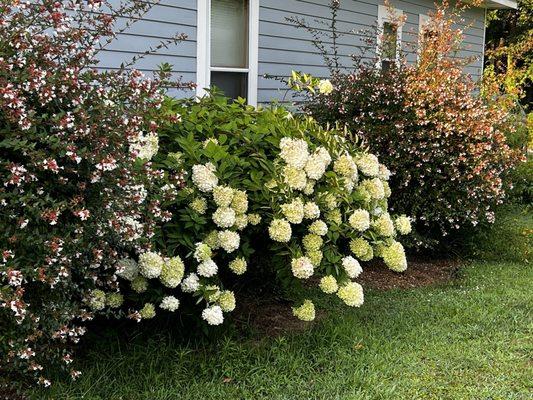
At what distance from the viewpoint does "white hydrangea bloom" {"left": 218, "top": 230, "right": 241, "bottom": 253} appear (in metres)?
3.94

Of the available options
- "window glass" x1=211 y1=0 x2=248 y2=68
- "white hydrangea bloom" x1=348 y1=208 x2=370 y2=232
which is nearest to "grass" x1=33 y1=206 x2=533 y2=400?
"white hydrangea bloom" x1=348 y1=208 x2=370 y2=232

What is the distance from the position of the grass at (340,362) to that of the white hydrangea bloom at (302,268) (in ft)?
1.80

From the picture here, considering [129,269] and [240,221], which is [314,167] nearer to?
[240,221]

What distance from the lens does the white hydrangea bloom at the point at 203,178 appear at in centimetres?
397

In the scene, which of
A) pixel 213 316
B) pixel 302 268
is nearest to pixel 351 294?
pixel 302 268

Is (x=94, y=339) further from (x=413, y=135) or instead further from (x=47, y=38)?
(x=413, y=135)

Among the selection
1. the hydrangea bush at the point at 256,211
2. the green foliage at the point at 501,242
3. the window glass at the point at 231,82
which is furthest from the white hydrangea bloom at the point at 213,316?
the green foliage at the point at 501,242

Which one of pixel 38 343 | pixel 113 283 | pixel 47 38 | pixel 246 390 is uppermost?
pixel 47 38

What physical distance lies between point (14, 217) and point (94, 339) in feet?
4.80

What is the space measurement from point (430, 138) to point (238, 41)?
2625 millimetres

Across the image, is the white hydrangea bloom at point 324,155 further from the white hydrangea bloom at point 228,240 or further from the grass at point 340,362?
the grass at point 340,362

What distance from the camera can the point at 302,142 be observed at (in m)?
4.28

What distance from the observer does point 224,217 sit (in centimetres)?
392

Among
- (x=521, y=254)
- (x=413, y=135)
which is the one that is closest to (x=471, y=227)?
(x=521, y=254)
